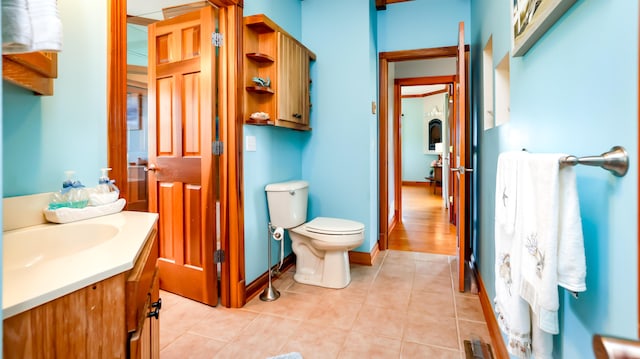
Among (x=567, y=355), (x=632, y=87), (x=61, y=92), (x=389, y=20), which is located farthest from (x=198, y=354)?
(x=389, y=20)

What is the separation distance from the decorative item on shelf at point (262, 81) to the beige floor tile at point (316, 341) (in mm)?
1678

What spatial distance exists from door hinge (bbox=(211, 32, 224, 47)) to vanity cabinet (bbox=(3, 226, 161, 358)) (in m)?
1.73

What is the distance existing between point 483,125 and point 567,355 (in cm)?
194

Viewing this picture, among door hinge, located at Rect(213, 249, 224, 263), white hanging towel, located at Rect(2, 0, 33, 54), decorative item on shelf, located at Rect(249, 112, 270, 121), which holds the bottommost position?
door hinge, located at Rect(213, 249, 224, 263)

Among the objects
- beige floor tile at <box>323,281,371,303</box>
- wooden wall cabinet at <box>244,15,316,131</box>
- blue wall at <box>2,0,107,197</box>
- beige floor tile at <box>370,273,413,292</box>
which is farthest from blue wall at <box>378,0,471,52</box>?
blue wall at <box>2,0,107,197</box>

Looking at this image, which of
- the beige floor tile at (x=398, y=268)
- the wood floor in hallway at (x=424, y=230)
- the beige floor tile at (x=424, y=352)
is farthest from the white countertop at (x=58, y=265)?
the wood floor in hallway at (x=424, y=230)

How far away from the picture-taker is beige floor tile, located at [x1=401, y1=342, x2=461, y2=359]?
1700 mm

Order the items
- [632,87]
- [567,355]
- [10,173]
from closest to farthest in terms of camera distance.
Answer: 1. [632,87]
2. [567,355]
3. [10,173]

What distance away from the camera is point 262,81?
238 centimetres

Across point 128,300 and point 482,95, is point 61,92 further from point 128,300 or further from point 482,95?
point 482,95

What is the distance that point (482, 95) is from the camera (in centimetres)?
255

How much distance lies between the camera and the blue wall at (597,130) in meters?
0.59

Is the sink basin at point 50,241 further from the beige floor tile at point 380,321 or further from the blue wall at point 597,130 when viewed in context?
the beige floor tile at point 380,321

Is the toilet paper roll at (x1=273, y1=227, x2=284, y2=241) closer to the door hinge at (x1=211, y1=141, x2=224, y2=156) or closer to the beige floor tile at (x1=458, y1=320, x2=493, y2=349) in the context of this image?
the door hinge at (x1=211, y1=141, x2=224, y2=156)
